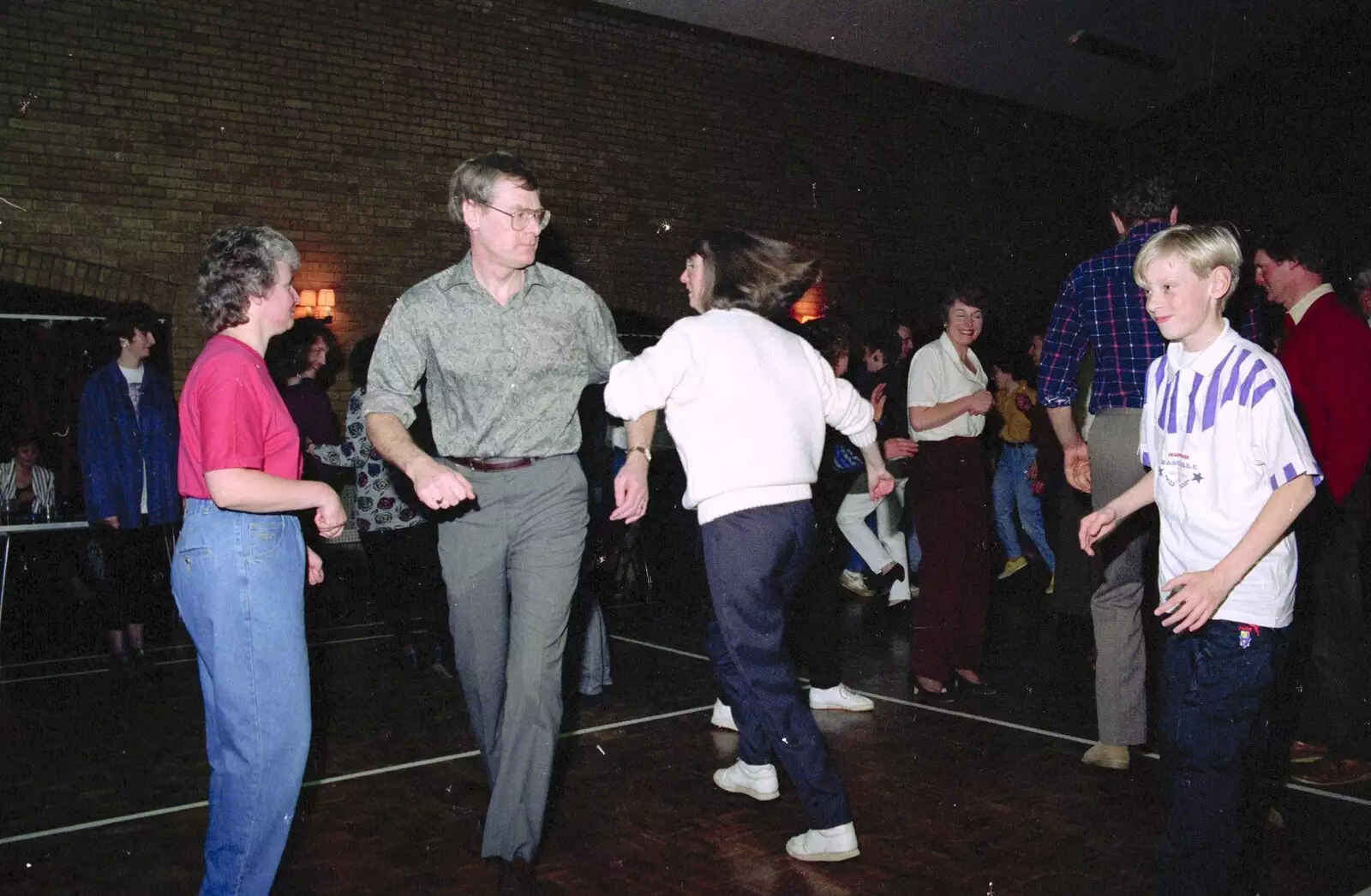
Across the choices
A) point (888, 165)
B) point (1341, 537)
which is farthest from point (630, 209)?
point (1341, 537)

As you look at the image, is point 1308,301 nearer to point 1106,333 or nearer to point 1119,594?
point 1106,333

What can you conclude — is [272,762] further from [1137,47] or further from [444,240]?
[1137,47]

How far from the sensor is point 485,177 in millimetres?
2945

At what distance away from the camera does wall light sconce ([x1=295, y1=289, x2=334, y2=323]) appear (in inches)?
361

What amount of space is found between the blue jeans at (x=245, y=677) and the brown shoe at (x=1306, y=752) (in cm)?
335

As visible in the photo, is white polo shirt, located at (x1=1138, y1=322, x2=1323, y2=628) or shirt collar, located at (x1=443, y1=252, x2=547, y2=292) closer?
white polo shirt, located at (x1=1138, y1=322, x2=1323, y2=628)

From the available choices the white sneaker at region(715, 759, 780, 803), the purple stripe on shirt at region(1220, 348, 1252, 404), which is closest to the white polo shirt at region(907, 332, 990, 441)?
the white sneaker at region(715, 759, 780, 803)

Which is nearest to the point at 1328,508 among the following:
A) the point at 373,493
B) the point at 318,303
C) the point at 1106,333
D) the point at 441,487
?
the point at 1106,333

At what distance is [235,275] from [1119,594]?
283cm

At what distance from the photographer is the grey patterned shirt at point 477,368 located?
2.95 m

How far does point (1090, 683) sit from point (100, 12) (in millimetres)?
8114

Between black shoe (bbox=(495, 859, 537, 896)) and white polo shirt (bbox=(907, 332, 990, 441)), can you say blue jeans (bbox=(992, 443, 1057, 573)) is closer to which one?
white polo shirt (bbox=(907, 332, 990, 441))

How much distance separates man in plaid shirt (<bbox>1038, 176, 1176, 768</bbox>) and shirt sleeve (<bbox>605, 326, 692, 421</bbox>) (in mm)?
1530

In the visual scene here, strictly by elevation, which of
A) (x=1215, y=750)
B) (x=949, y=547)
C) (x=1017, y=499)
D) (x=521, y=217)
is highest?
(x=521, y=217)
